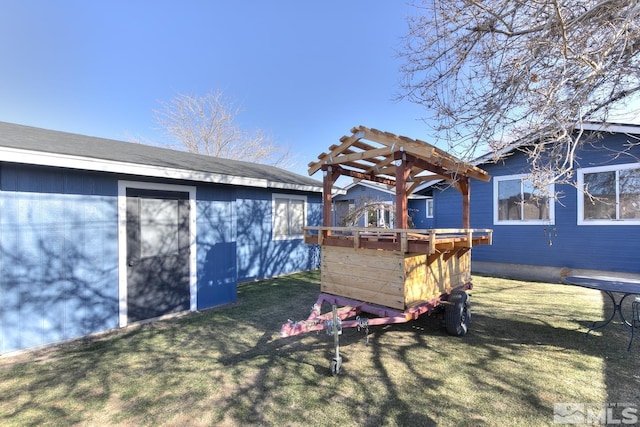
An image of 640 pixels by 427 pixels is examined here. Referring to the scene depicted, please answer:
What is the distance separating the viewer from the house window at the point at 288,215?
29.4 feet

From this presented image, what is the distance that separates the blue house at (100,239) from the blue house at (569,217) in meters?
Answer: 5.31

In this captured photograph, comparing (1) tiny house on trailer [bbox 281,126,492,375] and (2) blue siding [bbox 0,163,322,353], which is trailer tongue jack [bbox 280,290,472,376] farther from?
(2) blue siding [bbox 0,163,322,353]

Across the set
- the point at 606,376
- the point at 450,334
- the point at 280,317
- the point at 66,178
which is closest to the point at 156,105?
the point at 66,178

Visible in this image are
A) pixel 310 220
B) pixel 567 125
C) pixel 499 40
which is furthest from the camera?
pixel 310 220

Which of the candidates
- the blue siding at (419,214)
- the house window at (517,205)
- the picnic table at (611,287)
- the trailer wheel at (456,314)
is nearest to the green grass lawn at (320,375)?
the trailer wheel at (456,314)

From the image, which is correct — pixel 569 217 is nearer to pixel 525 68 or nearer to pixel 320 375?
pixel 525 68

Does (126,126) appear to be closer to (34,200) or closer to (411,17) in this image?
(34,200)

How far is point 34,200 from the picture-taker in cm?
396

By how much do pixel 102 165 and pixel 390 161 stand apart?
4.18m

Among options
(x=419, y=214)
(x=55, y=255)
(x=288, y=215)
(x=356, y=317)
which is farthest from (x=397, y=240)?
(x=419, y=214)

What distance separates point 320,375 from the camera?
319cm

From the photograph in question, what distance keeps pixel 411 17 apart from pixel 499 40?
1220mm

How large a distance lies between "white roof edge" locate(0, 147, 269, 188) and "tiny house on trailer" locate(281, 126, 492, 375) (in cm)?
210

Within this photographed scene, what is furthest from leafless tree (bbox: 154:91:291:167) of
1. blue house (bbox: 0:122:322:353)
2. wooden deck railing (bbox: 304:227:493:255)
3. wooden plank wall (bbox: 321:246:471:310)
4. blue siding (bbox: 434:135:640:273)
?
wooden plank wall (bbox: 321:246:471:310)
